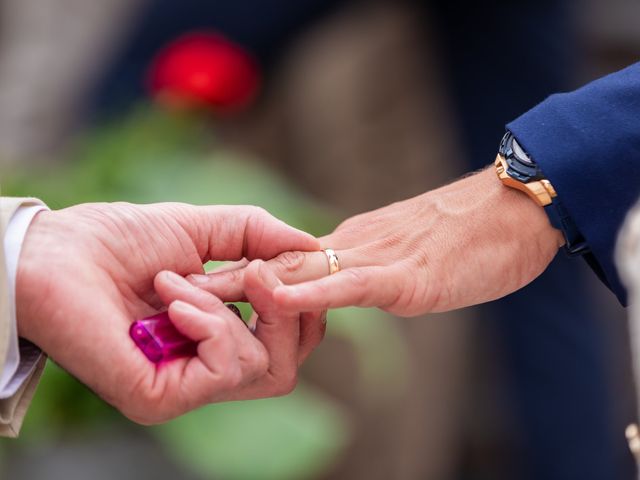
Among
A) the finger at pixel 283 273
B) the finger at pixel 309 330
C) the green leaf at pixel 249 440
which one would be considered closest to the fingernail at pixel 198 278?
the finger at pixel 283 273

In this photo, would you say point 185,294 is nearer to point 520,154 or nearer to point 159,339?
point 159,339

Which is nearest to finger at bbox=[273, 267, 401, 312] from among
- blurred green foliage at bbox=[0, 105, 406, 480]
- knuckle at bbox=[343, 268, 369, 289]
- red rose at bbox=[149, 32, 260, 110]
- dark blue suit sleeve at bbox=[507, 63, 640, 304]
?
knuckle at bbox=[343, 268, 369, 289]

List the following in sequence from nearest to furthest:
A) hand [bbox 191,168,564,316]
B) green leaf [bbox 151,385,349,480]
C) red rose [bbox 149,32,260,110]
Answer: hand [bbox 191,168,564,316] < green leaf [bbox 151,385,349,480] < red rose [bbox 149,32,260,110]

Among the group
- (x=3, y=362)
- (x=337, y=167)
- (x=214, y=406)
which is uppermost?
(x=3, y=362)

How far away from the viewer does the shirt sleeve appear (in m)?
1.05

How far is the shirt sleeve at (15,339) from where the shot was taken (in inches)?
41.2

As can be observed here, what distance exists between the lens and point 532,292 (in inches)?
100

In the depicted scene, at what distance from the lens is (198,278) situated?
1.16 meters

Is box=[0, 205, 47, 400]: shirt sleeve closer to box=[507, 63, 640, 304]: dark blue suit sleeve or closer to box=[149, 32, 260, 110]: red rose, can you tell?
box=[507, 63, 640, 304]: dark blue suit sleeve

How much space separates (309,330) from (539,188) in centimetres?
31

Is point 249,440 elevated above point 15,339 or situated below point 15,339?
below

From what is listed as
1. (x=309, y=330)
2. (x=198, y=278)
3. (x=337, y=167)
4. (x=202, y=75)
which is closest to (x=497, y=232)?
(x=309, y=330)

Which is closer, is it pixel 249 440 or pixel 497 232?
pixel 497 232

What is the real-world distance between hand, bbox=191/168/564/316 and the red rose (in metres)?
1.07
